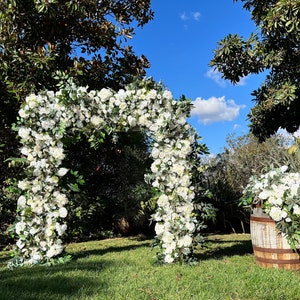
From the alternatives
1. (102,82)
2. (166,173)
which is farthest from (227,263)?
(102,82)

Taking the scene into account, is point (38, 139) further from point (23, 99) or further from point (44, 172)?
point (23, 99)

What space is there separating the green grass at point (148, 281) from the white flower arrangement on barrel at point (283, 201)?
1.87 feet

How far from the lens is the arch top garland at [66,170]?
19.1ft

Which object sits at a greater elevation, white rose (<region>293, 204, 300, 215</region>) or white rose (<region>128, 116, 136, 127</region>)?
white rose (<region>128, 116, 136, 127</region>)

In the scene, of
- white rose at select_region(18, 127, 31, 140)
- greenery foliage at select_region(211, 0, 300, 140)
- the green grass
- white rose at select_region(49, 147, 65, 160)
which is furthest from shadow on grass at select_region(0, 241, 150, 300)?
greenery foliage at select_region(211, 0, 300, 140)

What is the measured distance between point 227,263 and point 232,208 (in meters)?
6.42

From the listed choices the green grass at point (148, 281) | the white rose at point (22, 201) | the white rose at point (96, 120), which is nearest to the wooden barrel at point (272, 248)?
the green grass at point (148, 281)

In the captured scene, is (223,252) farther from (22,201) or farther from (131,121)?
(22,201)

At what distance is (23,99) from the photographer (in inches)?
309

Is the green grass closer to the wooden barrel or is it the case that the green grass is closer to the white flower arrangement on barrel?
the wooden barrel

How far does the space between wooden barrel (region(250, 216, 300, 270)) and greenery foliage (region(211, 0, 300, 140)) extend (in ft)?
15.4

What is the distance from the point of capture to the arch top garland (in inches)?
229

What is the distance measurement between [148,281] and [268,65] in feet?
24.0

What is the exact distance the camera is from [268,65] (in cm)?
970
